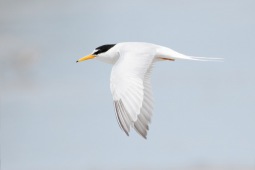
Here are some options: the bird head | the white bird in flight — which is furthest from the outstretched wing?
the bird head

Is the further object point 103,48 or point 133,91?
point 103,48

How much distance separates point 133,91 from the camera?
988 centimetres

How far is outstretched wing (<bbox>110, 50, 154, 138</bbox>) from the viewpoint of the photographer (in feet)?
30.7

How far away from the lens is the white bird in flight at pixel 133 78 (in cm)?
941

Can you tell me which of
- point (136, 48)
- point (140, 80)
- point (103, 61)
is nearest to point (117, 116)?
point (140, 80)

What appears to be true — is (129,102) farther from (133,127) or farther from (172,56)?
(172,56)

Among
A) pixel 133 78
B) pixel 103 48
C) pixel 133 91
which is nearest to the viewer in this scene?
pixel 133 91

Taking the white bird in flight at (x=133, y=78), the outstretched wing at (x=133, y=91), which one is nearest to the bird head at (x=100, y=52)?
the white bird in flight at (x=133, y=78)

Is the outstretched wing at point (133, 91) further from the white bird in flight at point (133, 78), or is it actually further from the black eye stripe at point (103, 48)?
the black eye stripe at point (103, 48)

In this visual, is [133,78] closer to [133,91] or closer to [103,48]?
[133,91]

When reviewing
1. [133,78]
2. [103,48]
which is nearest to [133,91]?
[133,78]

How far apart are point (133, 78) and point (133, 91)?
1.20ft

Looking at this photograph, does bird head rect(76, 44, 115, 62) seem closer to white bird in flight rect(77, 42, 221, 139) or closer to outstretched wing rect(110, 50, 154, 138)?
white bird in flight rect(77, 42, 221, 139)

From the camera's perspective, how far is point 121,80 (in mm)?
10078
